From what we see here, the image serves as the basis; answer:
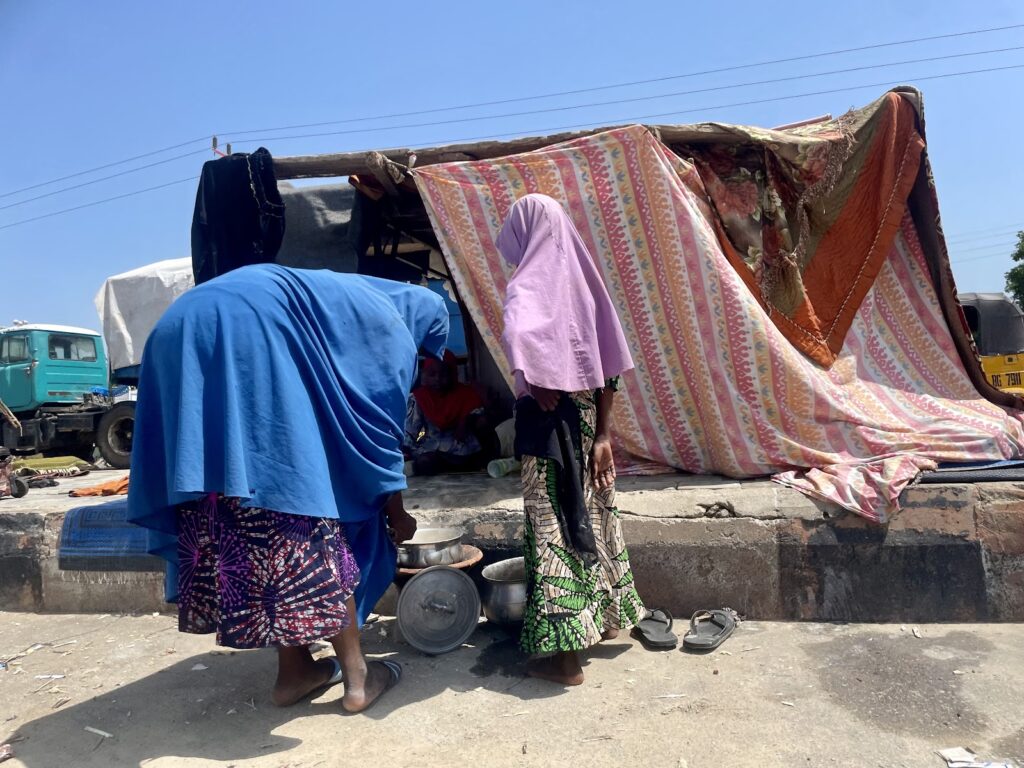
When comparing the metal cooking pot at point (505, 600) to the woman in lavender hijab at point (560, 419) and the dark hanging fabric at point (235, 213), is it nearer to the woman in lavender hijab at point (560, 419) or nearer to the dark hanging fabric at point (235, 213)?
the woman in lavender hijab at point (560, 419)

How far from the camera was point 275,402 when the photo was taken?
2.27 meters

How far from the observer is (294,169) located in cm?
447

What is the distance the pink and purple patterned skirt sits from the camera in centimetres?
225

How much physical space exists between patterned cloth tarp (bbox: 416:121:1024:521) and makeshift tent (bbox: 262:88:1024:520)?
0.4 inches

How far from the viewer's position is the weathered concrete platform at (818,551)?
3.10 m

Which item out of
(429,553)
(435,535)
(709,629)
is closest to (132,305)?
(435,535)

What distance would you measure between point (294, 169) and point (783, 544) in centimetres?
364

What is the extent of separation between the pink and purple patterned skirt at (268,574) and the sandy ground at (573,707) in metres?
0.39

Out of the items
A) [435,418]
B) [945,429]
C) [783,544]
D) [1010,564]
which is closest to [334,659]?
[783,544]

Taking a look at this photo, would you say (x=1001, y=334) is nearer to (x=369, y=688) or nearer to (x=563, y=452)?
(x=563, y=452)

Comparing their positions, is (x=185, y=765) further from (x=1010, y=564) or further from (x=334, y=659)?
(x=1010, y=564)

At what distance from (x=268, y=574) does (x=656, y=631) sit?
1660mm

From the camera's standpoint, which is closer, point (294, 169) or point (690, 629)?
point (690, 629)

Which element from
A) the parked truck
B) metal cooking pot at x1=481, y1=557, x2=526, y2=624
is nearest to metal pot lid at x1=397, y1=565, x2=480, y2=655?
metal cooking pot at x1=481, y1=557, x2=526, y2=624
